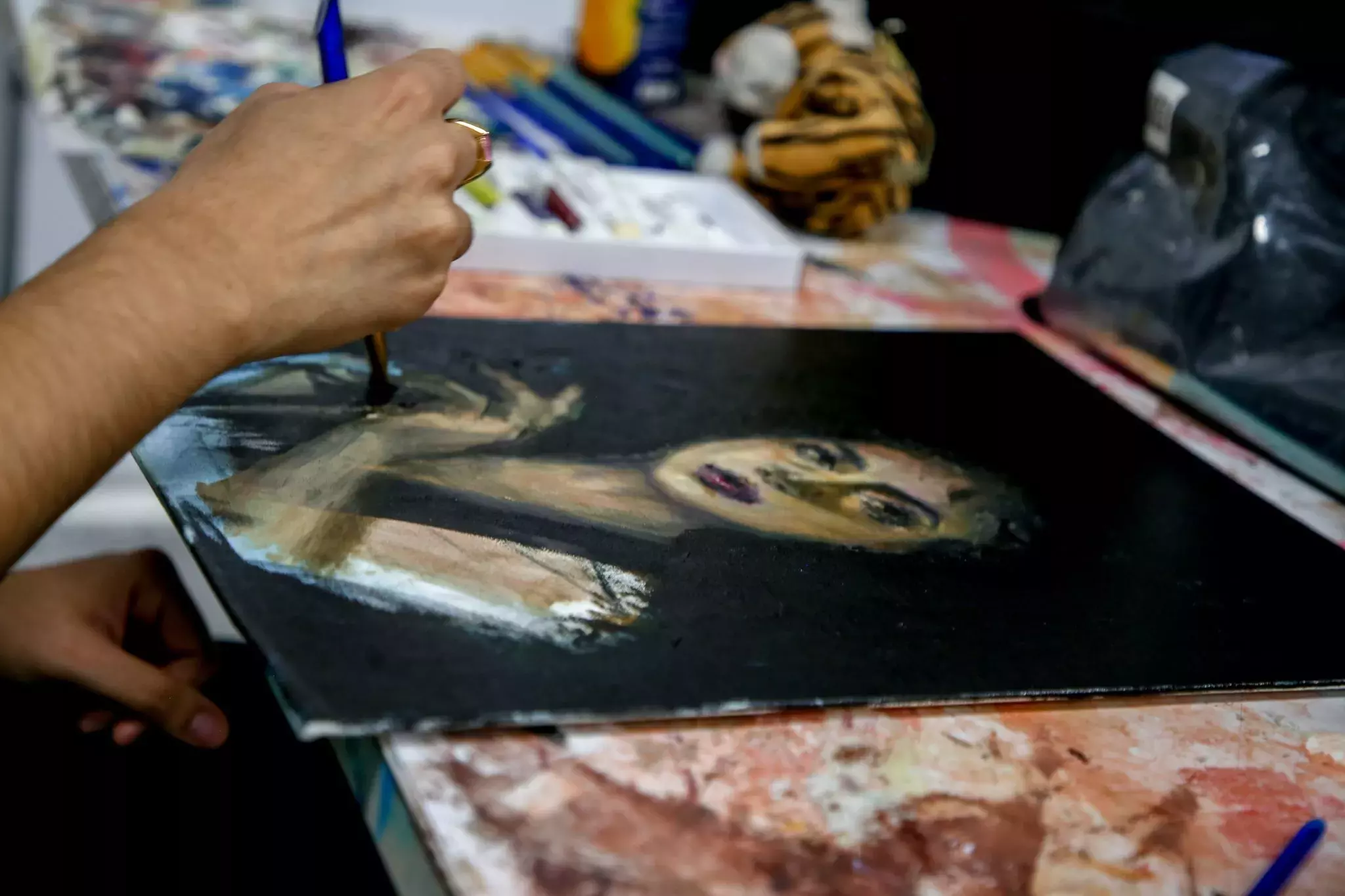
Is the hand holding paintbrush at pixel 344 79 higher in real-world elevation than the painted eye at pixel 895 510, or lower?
higher

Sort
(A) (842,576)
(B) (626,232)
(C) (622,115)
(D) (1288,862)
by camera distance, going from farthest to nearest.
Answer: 1. (C) (622,115)
2. (B) (626,232)
3. (A) (842,576)
4. (D) (1288,862)

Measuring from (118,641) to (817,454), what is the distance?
436 millimetres

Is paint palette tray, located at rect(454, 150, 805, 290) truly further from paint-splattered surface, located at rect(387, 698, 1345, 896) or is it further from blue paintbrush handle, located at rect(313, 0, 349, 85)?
paint-splattered surface, located at rect(387, 698, 1345, 896)

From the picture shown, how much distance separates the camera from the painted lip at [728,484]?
22.8 inches

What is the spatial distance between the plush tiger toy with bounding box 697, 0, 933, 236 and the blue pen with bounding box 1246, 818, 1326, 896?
0.71m

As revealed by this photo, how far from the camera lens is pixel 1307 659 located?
52cm

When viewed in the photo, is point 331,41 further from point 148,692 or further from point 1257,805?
point 1257,805

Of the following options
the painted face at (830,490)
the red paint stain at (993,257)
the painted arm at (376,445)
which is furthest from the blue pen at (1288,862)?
the red paint stain at (993,257)

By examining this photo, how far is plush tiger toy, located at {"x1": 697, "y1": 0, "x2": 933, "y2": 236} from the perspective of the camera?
0.99 metres

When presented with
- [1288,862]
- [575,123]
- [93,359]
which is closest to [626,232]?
[575,123]

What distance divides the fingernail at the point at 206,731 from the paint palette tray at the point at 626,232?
402mm

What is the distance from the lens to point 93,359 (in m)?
0.41

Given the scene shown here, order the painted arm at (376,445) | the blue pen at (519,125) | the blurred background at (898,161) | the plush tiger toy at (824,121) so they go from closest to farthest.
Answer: the painted arm at (376,445)
the blurred background at (898,161)
the plush tiger toy at (824,121)
the blue pen at (519,125)

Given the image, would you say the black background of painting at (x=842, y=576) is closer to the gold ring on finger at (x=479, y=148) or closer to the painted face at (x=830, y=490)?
the painted face at (x=830, y=490)
